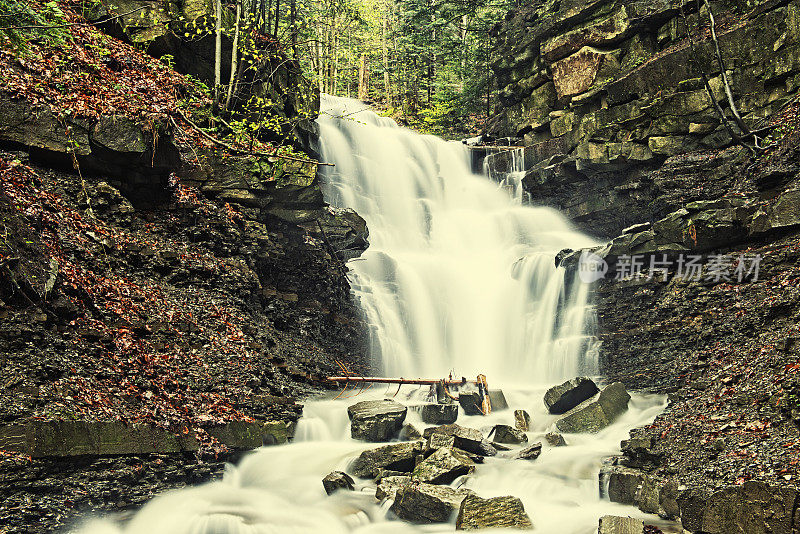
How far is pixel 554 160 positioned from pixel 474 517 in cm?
1575

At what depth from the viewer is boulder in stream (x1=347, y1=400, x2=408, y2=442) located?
1020 cm

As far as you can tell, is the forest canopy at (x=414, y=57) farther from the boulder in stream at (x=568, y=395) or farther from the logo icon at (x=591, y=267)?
the boulder in stream at (x=568, y=395)

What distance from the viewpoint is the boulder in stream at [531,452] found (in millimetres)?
9297

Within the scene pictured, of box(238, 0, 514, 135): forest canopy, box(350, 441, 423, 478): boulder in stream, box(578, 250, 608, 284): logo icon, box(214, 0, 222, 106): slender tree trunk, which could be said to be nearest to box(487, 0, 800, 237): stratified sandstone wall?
box(578, 250, 608, 284): logo icon

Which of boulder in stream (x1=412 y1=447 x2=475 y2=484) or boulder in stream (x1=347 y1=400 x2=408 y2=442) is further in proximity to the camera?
boulder in stream (x1=347 y1=400 x2=408 y2=442)

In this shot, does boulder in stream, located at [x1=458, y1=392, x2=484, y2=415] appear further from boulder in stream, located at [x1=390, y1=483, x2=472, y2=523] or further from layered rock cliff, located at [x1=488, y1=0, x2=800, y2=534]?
boulder in stream, located at [x1=390, y1=483, x2=472, y2=523]

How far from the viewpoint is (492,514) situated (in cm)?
696

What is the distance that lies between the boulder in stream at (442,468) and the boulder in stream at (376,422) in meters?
1.88

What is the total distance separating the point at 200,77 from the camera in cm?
1302

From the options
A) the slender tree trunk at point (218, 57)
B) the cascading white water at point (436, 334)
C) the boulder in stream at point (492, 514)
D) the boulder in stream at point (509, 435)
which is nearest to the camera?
the boulder in stream at point (492, 514)

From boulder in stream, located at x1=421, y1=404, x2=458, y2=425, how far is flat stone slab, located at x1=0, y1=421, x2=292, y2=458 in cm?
422

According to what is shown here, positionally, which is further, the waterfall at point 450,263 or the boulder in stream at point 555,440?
the waterfall at point 450,263

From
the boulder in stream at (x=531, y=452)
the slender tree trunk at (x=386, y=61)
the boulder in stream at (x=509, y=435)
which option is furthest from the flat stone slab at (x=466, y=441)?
the slender tree trunk at (x=386, y=61)

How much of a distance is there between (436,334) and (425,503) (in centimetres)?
968
